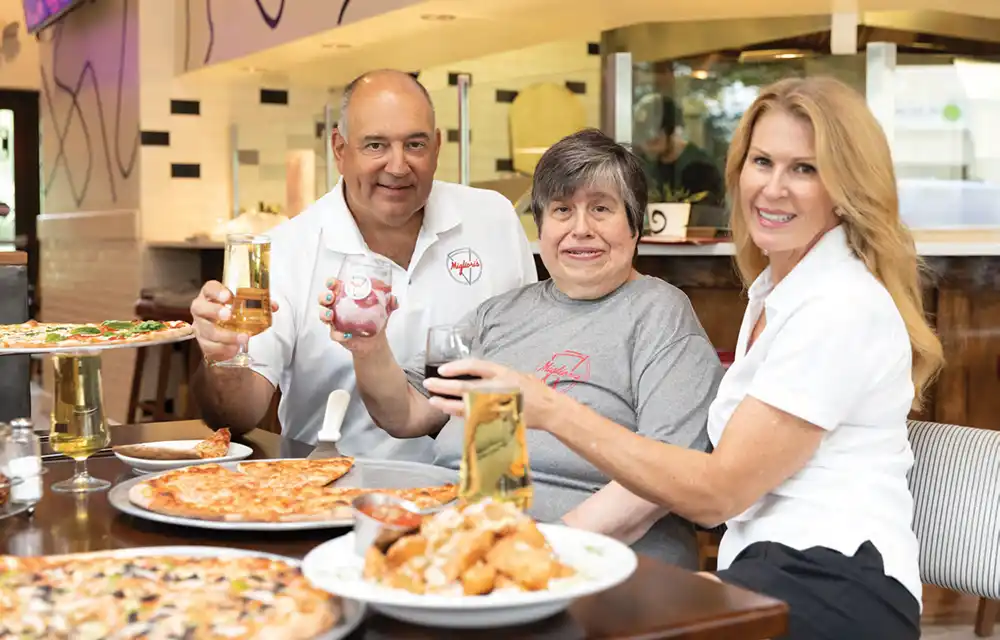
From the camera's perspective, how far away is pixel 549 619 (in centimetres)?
114

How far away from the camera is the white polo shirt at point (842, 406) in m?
1.64

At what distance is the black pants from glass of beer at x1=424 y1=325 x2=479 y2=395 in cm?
48

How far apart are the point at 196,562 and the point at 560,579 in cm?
40

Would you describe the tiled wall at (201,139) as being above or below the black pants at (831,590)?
above

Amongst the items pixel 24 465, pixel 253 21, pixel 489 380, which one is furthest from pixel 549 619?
pixel 253 21

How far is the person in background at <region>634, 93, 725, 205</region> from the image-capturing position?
18.2 ft

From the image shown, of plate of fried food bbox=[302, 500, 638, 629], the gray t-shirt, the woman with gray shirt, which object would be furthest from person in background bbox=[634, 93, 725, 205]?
plate of fried food bbox=[302, 500, 638, 629]

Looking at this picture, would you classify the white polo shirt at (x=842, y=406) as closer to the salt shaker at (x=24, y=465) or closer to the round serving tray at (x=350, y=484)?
the round serving tray at (x=350, y=484)

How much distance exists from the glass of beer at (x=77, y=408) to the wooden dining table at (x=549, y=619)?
7cm

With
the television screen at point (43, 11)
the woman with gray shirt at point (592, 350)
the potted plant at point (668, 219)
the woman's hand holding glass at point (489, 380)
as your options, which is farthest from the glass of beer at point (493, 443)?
the television screen at point (43, 11)

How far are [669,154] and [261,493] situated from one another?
14.1ft

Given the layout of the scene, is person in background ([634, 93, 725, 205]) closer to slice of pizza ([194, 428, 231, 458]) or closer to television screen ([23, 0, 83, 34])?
slice of pizza ([194, 428, 231, 458])

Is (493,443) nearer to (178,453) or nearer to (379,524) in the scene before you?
(379,524)

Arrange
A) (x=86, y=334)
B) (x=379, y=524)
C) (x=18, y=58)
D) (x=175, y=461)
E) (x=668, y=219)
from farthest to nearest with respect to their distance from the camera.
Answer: (x=18, y=58) → (x=668, y=219) → (x=86, y=334) → (x=175, y=461) → (x=379, y=524)
